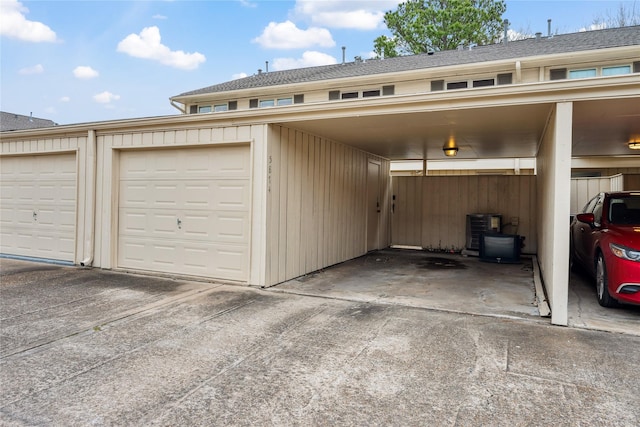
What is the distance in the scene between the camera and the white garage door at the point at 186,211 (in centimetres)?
588

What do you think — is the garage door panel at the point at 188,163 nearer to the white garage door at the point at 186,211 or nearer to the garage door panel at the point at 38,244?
the white garage door at the point at 186,211

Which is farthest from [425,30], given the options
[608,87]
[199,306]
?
[199,306]

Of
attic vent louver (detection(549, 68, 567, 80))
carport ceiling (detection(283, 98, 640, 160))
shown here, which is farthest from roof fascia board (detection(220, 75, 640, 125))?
attic vent louver (detection(549, 68, 567, 80))

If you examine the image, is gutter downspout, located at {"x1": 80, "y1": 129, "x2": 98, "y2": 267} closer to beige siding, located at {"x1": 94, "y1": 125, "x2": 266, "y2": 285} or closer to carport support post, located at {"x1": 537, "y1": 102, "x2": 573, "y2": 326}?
beige siding, located at {"x1": 94, "y1": 125, "x2": 266, "y2": 285}

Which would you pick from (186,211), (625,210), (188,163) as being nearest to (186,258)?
(186,211)

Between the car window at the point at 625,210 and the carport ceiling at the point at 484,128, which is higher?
the carport ceiling at the point at 484,128

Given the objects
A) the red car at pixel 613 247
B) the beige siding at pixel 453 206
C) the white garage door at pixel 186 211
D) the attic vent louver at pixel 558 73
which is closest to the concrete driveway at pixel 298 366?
the red car at pixel 613 247

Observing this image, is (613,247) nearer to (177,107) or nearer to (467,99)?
(467,99)

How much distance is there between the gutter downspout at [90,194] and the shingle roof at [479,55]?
5.94 metres

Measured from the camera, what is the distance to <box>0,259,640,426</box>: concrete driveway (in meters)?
2.33

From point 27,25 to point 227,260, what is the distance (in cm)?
2284

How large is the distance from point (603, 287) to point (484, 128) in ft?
8.71

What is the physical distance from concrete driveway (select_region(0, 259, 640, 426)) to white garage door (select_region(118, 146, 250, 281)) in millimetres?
1315

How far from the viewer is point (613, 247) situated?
4348 mm
